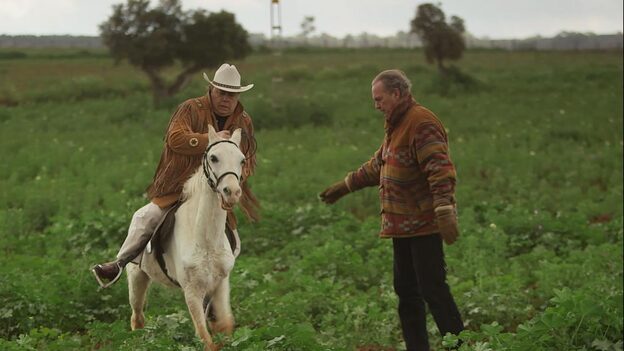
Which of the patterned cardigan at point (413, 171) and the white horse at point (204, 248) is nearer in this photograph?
the white horse at point (204, 248)

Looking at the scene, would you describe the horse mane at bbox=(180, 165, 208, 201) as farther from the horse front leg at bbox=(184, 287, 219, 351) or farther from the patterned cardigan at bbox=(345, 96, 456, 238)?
the patterned cardigan at bbox=(345, 96, 456, 238)

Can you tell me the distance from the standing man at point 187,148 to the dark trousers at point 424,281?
1250mm

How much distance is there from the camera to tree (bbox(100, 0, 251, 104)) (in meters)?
37.1

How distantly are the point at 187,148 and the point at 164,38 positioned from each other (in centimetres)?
3140

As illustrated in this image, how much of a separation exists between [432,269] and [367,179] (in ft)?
3.44

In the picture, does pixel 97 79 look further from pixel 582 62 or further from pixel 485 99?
pixel 582 62

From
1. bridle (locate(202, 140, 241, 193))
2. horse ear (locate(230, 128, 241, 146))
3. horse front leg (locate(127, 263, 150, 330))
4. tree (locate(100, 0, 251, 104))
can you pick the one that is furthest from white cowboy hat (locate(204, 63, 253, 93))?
tree (locate(100, 0, 251, 104))

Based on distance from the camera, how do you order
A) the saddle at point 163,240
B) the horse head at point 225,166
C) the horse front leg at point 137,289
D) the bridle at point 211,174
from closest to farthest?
the horse head at point 225,166 < the bridle at point 211,174 < the saddle at point 163,240 < the horse front leg at point 137,289

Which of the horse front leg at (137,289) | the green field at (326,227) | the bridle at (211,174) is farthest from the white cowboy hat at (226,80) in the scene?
the horse front leg at (137,289)

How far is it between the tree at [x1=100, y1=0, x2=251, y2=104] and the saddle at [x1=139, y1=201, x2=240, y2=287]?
30056mm

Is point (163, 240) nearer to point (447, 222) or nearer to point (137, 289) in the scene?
point (137, 289)

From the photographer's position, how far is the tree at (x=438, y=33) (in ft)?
144

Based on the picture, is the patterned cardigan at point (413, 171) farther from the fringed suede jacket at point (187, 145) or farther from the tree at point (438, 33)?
the tree at point (438, 33)

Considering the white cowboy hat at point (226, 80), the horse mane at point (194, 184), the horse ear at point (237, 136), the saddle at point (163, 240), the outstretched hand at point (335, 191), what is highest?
the white cowboy hat at point (226, 80)
